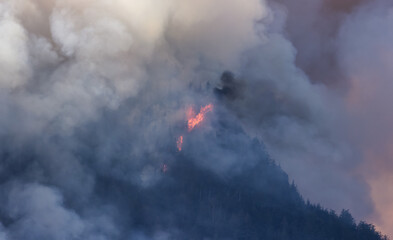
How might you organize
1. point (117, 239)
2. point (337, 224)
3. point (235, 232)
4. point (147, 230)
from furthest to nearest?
point (337, 224), point (235, 232), point (147, 230), point (117, 239)

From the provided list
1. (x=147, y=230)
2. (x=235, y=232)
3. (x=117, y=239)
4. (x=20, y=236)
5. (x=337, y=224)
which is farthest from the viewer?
(x=337, y=224)

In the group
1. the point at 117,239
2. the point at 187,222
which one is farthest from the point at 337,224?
the point at 117,239

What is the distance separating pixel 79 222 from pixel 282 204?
3989 cm

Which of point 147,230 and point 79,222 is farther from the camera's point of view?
point 147,230

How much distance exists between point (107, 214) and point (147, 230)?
7153 mm

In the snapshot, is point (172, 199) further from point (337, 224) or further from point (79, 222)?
point (337, 224)

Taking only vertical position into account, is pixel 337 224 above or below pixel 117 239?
above

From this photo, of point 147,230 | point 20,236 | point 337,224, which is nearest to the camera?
point 20,236

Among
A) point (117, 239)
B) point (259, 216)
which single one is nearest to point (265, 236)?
point (259, 216)

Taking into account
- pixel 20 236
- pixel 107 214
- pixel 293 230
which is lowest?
pixel 20 236

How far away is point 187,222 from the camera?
3647 inches

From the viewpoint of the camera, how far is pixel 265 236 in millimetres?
95438

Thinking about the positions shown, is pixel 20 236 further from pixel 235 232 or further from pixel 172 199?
pixel 235 232

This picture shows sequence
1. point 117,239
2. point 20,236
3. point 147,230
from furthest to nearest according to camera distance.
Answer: point 147,230
point 117,239
point 20,236
